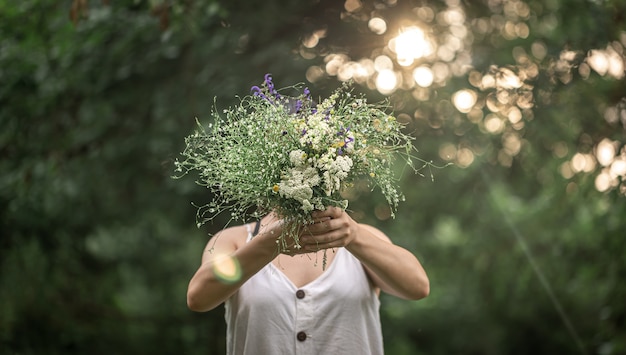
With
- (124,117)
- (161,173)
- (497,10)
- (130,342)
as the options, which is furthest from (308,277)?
(130,342)

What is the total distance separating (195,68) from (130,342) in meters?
2.55

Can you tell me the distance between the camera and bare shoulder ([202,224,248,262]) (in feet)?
7.84

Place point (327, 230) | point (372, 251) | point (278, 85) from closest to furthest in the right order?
1. point (327, 230)
2. point (372, 251)
3. point (278, 85)

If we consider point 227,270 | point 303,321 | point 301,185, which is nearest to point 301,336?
point 303,321

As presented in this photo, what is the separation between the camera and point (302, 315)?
89.2 inches

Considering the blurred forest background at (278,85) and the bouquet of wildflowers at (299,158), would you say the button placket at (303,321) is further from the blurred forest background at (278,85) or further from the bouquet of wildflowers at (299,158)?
the blurred forest background at (278,85)

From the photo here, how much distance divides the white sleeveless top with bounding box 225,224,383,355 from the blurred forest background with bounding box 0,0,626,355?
1877mm

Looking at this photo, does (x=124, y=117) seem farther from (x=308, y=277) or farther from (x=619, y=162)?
(x=619, y=162)

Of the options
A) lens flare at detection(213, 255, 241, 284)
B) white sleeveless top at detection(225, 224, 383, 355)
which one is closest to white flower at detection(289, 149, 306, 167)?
lens flare at detection(213, 255, 241, 284)

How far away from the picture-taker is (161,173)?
4555mm

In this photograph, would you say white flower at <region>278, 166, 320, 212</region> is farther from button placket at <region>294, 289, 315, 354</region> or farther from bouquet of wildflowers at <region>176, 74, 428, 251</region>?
button placket at <region>294, 289, 315, 354</region>

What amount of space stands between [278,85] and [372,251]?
84.7 inches

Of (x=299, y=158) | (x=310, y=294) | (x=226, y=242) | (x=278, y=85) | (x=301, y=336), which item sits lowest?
(x=301, y=336)

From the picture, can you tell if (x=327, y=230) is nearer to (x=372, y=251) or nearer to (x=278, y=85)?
(x=372, y=251)
